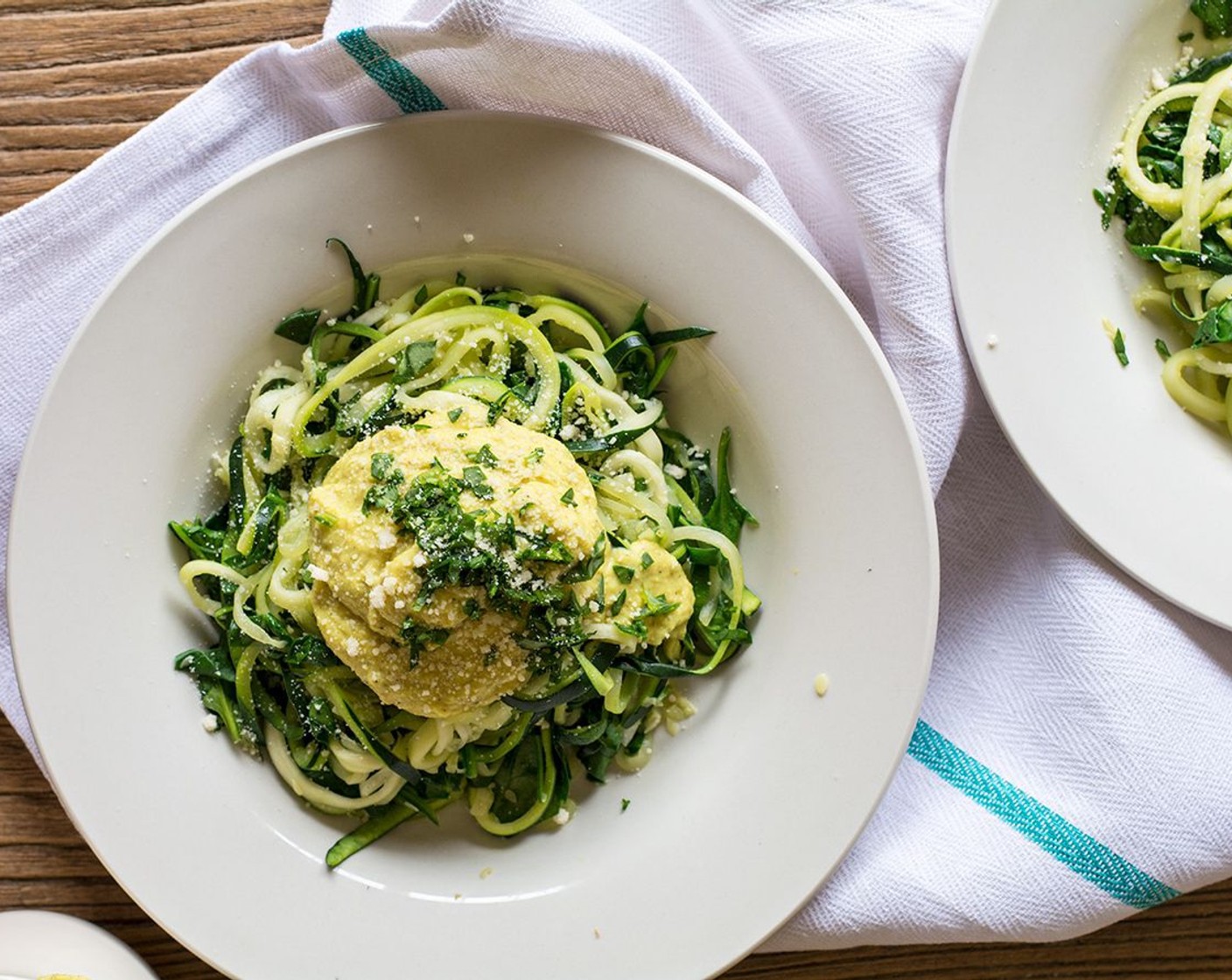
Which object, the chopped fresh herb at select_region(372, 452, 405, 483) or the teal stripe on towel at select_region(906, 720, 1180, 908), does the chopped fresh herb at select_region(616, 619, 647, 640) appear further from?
the teal stripe on towel at select_region(906, 720, 1180, 908)

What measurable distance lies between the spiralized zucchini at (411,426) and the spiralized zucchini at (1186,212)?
148 cm

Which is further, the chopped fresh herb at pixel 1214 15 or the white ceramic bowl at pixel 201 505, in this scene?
the chopped fresh herb at pixel 1214 15

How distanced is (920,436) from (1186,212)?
1.11 metres

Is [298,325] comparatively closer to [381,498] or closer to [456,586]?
[381,498]

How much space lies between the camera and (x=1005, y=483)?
3.75 metres

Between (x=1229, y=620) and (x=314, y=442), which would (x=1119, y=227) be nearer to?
(x=1229, y=620)

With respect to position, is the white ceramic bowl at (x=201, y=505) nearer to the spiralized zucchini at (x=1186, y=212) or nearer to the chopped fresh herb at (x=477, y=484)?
the chopped fresh herb at (x=477, y=484)

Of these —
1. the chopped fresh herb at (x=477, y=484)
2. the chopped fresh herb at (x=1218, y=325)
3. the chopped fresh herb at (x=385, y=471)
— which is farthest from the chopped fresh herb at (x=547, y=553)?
the chopped fresh herb at (x=1218, y=325)

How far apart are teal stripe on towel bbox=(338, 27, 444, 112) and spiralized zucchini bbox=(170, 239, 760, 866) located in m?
0.50

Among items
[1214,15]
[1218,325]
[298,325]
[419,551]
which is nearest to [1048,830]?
[1218,325]

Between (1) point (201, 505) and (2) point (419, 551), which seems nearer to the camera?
(2) point (419, 551)

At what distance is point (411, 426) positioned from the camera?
3.31m

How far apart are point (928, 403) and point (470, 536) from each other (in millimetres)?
1409

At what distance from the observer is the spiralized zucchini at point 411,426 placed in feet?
11.1
